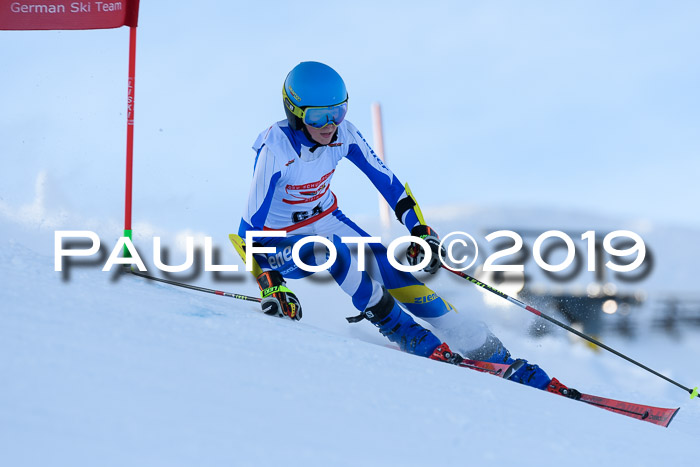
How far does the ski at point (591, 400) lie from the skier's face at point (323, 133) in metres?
1.64

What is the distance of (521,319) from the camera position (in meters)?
7.05

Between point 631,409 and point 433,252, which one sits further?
point 433,252

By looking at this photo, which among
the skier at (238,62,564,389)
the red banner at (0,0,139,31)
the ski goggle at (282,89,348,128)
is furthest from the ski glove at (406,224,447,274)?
the red banner at (0,0,139,31)

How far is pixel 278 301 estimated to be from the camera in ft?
13.5

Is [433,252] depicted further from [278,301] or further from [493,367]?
[278,301]

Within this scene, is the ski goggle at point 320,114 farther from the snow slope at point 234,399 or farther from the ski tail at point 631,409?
the ski tail at point 631,409

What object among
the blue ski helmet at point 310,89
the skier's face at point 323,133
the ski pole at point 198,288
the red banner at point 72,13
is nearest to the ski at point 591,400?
the ski pole at point 198,288

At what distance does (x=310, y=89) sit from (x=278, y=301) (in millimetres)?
1301

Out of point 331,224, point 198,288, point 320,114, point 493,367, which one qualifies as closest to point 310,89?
point 320,114

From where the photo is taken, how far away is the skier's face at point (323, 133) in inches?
166

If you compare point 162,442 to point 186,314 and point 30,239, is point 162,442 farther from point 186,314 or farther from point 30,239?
point 30,239

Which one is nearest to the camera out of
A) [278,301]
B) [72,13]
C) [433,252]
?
[278,301]

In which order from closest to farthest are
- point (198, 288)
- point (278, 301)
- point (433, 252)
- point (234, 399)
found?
point (234, 399), point (278, 301), point (433, 252), point (198, 288)

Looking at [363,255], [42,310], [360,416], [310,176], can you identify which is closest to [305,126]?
[310,176]
